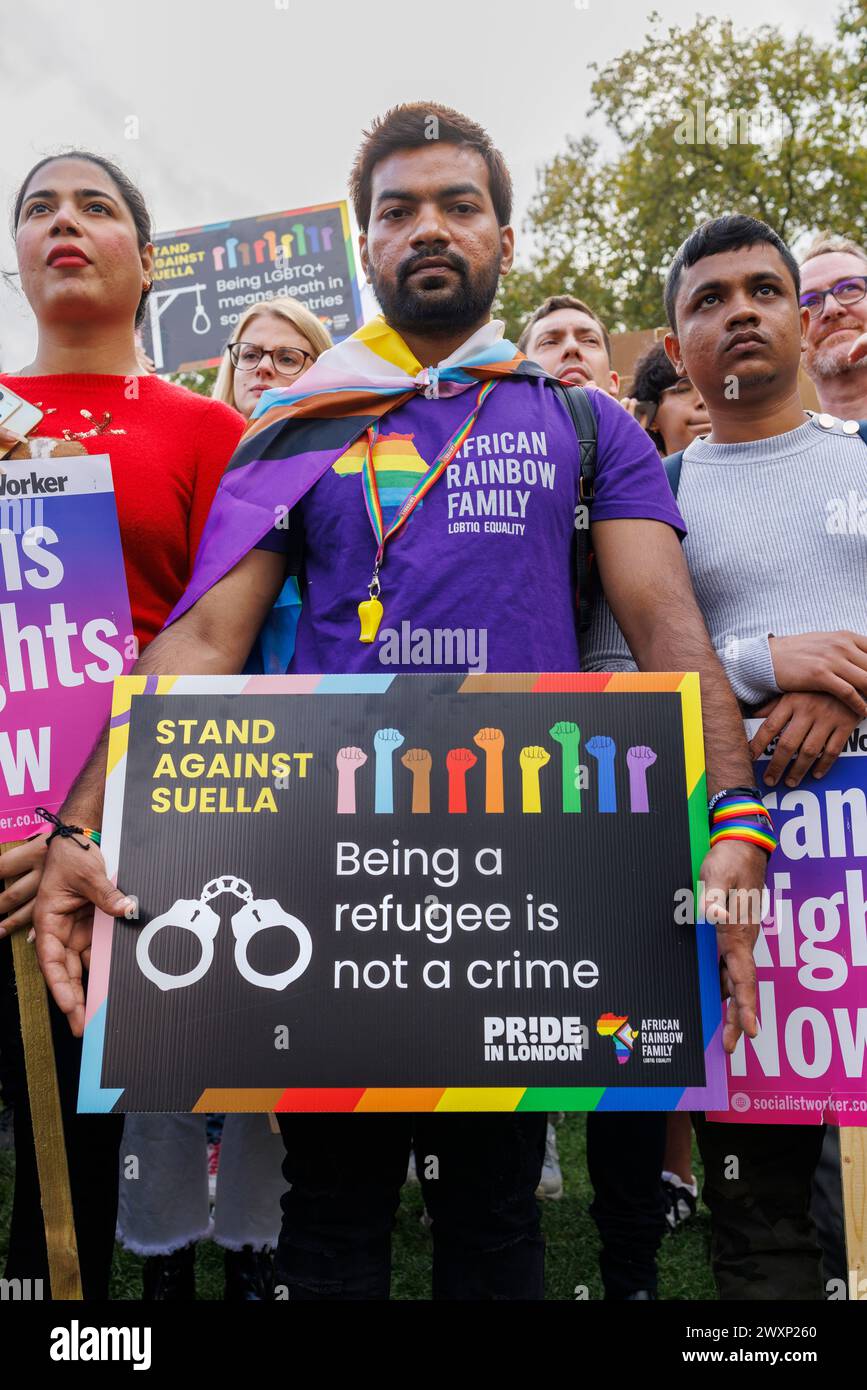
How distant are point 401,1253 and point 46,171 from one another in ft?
11.6

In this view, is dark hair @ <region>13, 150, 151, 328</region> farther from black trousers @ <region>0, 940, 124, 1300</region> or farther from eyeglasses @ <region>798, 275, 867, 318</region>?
eyeglasses @ <region>798, 275, 867, 318</region>

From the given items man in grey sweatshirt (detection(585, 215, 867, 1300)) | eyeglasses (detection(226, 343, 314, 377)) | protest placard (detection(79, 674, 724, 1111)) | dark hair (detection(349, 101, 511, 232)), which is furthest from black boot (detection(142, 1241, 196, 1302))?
eyeglasses (detection(226, 343, 314, 377))

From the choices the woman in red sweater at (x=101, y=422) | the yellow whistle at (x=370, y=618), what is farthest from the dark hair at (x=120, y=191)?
the yellow whistle at (x=370, y=618)

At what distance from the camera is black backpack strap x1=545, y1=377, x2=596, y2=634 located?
250 cm

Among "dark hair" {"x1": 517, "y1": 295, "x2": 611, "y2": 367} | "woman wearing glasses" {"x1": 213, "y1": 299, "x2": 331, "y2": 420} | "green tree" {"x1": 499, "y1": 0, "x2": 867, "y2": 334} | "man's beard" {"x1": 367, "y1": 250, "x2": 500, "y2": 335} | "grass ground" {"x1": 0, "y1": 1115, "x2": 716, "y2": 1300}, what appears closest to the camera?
"man's beard" {"x1": 367, "y1": 250, "x2": 500, "y2": 335}

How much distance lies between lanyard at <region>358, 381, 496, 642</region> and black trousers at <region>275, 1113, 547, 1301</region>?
98 cm

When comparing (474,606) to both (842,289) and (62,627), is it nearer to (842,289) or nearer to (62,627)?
(62,627)

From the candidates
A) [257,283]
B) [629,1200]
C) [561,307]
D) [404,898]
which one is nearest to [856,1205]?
[629,1200]

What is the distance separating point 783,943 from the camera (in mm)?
2307

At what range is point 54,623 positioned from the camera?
248cm

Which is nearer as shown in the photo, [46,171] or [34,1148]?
[34,1148]

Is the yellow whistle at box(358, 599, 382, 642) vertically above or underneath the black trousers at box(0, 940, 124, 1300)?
above

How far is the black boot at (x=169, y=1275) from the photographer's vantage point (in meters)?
3.19
